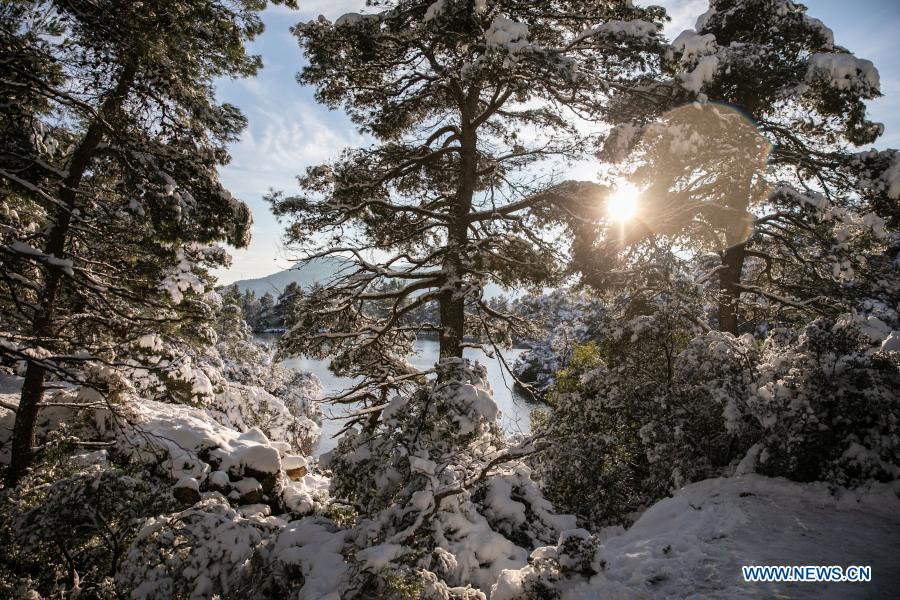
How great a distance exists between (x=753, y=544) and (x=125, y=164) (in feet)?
27.1

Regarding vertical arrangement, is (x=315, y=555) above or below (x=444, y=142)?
below

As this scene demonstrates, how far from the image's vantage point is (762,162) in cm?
803

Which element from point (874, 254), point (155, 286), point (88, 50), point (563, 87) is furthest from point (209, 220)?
point (874, 254)

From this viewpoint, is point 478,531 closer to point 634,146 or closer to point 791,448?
point 791,448

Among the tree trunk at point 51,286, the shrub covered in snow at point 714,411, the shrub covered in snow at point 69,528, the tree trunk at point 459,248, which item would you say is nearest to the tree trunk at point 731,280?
the shrub covered in snow at point 714,411

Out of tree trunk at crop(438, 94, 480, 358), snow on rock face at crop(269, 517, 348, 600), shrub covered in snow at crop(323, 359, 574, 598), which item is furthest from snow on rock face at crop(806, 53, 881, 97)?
snow on rock face at crop(269, 517, 348, 600)

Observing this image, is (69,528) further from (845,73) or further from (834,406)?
(845,73)

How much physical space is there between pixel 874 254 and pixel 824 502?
6.50 m

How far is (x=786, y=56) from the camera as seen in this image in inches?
316

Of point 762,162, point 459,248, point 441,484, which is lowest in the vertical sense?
point 441,484

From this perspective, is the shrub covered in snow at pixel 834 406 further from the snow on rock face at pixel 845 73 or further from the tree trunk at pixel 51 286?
the tree trunk at pixel 51 286

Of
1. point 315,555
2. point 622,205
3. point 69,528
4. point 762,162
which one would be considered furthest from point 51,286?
point 762,162

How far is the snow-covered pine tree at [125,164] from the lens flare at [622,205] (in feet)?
18.7

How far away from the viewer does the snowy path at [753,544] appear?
9.06ft
